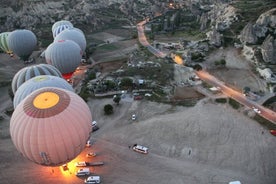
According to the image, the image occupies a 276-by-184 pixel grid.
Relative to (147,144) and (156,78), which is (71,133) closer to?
(147,144)

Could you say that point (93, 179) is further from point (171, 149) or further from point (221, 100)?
point (221, 100)

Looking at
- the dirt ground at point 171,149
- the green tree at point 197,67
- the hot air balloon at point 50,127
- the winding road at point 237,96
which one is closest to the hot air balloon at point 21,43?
the dirt ground at point 171,149

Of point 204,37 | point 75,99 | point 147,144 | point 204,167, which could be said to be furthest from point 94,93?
point 204,37

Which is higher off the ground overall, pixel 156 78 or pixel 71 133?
pixel 71 133

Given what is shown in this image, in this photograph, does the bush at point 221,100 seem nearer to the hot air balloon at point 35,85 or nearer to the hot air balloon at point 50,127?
the hot air balloon at point 35,85

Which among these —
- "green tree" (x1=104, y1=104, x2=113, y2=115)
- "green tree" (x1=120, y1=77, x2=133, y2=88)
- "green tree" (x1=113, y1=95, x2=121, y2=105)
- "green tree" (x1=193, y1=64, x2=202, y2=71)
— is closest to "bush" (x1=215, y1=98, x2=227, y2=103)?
"green tree" (x1=193, y1=64, x2=202, y2=71)

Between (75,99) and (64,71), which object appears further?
(64,71)
